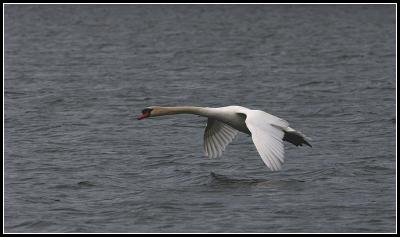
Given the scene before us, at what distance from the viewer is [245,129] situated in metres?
13.0

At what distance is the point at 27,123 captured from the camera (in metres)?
18.0

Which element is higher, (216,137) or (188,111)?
(188,111)

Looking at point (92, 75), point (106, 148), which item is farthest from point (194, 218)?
point (92, 75)

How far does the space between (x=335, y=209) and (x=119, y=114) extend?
8.94m

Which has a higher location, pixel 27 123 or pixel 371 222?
pixel 27 123

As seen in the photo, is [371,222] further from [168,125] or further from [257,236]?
[168,125]

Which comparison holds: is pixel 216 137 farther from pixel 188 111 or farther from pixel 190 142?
pixel 190 142

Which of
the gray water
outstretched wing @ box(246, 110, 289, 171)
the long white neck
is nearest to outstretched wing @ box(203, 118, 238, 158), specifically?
the gray water

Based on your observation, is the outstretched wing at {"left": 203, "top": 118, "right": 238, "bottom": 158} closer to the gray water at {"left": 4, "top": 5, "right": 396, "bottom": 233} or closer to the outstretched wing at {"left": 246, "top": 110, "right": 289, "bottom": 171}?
the gray water at {"left": 4, "top": 5, "right": 396, "bottom": 233}

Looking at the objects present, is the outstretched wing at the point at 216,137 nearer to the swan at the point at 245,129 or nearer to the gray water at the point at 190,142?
the swan at the point at 245,129

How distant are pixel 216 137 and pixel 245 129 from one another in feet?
4.00

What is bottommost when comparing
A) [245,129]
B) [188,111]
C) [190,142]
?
[190,142]

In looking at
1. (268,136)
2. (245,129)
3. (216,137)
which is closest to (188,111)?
(245,129)

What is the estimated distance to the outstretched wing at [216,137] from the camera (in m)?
14.1
